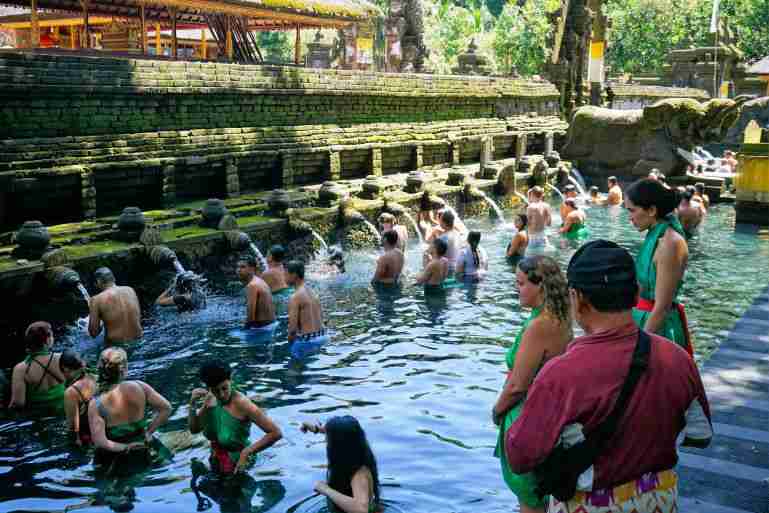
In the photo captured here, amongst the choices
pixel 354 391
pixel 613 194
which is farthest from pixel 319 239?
pixel 613 194

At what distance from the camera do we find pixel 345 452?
4293mm

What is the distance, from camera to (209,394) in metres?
5.44

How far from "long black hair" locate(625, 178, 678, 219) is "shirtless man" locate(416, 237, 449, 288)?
21.0ft

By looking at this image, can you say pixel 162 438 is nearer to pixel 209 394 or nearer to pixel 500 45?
pixel 209 394

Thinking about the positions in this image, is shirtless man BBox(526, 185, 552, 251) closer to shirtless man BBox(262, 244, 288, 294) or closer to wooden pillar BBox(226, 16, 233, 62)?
shirtless man BBox(262, 244, 288, 294)

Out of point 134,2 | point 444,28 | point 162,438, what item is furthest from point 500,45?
point 162,438

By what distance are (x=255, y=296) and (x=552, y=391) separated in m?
6.74

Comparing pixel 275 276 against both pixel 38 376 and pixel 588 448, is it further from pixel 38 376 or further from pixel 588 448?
pixel 588 448

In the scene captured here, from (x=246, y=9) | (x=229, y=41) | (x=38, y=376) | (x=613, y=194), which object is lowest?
(x=38, y=376)

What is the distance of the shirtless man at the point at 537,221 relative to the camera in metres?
14.8

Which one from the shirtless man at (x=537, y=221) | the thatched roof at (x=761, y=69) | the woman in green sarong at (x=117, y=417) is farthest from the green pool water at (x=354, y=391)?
the thatched roof at (x=761, y=69)

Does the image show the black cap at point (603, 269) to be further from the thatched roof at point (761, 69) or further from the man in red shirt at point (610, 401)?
the thatched roof at point (761, 69)

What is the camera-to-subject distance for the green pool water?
5352 millimetres

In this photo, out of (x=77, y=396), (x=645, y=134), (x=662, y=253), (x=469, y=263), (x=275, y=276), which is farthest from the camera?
(x=645, y=134)
